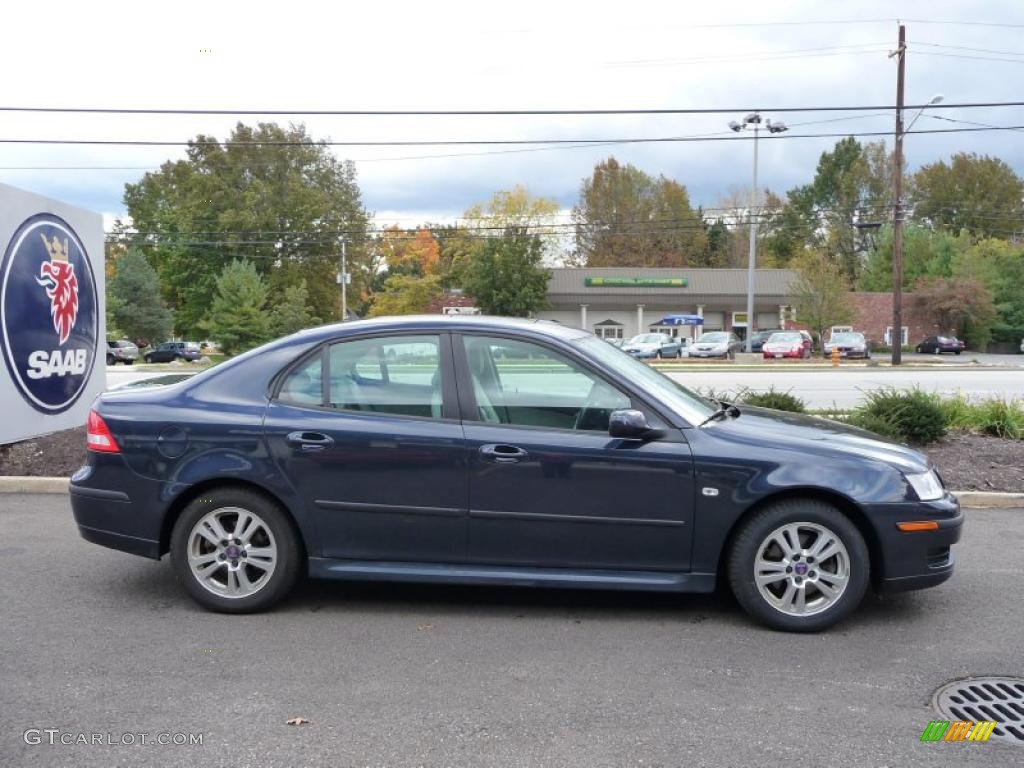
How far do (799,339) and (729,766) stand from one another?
4165 centimetres

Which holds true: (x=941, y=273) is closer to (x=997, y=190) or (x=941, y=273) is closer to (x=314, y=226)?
(x=997, y=190)

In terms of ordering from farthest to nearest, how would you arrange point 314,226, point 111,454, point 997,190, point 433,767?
point 997,190, point 314,226, point 111,454, point 433,767

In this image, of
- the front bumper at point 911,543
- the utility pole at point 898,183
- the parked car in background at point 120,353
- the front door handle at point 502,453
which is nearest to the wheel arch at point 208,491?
the front door handle at point 502,453

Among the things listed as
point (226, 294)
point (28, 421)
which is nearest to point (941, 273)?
point (226, 294)

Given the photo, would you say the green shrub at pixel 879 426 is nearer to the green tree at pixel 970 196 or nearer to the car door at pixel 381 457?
the car door at pixel 381 457

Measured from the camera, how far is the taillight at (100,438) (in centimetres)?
493

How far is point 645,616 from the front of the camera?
4844mm

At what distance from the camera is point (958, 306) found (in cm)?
5484

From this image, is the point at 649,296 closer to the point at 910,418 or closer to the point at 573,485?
the point at 910,418

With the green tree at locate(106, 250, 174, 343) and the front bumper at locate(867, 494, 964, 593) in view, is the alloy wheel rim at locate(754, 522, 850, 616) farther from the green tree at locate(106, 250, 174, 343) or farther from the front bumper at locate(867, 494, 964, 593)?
the green tree at locate(106, 250, 174, 343)

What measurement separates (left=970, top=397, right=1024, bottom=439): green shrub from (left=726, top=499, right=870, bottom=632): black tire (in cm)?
665

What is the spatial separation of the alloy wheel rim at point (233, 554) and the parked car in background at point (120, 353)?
47.2 m

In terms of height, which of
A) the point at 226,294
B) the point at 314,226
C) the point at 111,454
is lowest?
the point at 111,454

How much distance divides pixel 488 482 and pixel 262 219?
5433 centimetres
